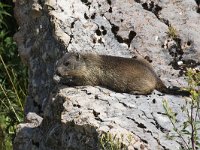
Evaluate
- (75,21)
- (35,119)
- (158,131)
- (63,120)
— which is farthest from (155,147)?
(75,21)

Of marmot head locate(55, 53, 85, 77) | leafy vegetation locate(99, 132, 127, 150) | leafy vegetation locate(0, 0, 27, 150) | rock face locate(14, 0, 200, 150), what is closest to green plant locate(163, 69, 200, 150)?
leafy vegetation locate(99, 132, 127, 150)

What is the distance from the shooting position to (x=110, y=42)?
20.1 ft

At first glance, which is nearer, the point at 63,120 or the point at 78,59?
the point at 63,120

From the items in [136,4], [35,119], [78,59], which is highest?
[136,4]

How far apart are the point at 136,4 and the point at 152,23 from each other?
25cm

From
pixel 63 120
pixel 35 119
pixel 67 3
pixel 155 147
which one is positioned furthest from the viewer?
pixel 67 3

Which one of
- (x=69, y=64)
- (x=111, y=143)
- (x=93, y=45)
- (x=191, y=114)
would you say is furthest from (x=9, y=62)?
(x=191, y=114)

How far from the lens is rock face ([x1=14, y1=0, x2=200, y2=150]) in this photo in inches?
208

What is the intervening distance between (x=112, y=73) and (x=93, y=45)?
0.44 m

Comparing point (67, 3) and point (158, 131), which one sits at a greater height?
point (67, 3)

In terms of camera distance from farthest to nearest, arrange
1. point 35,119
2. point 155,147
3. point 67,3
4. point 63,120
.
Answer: point 67,3 → point 35,119 → point 63,120 → point 155,147

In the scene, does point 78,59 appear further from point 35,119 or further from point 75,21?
point 35,119

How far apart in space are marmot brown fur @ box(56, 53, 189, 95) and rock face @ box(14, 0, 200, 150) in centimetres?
9

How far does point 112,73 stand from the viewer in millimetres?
6484
